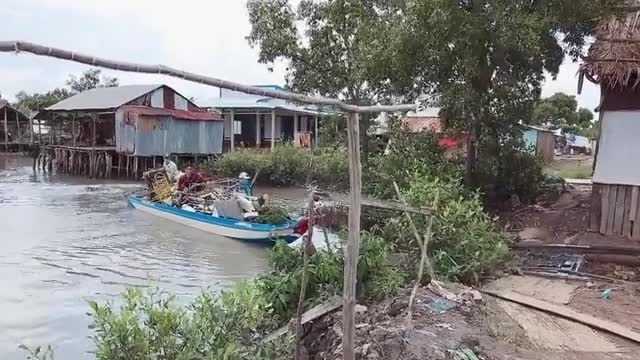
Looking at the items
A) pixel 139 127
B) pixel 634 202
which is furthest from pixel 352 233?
pixel 139 127

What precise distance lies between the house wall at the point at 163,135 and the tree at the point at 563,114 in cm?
1822

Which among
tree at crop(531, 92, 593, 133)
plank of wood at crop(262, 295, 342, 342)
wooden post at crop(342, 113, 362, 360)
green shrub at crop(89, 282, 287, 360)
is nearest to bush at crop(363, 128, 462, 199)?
plank of wood at crop(262, 295, 342, 342)

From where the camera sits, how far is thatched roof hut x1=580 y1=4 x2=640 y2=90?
7.74 meters

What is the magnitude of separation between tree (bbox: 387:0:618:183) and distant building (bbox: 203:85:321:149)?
19202 millimetres

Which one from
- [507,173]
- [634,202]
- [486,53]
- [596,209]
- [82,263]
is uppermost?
[486,53]

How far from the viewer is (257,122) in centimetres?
3173

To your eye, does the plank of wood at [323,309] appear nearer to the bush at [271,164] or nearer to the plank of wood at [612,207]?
the plank of wood at [612,207]

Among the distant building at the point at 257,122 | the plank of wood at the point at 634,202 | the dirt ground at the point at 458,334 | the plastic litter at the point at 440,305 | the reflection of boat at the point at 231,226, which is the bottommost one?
the reflection of boat at the point at 231,226

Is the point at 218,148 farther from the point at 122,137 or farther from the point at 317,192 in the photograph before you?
the point at 317,192

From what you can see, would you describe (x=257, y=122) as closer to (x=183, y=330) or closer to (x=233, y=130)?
(x=233, y=130)

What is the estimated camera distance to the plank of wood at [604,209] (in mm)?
8300

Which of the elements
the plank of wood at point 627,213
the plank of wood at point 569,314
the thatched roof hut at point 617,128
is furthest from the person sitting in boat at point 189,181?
the plank of wood at point 569,314

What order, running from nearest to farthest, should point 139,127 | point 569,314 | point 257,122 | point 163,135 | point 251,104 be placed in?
1. point 569,314
2. point 139,127
3. point 163,135
4. point 251,104
5. point 257,122

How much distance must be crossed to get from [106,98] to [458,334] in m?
28.4
